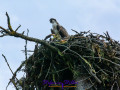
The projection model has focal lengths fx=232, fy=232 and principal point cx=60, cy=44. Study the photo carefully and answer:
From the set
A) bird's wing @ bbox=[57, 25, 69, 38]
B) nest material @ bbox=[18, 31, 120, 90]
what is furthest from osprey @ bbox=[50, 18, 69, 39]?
nest material @ bbox=[18, 31, 120, 90]

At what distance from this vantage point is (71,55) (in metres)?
4.50

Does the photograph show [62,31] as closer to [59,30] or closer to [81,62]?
[59,30]

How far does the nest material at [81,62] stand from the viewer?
14.2ft

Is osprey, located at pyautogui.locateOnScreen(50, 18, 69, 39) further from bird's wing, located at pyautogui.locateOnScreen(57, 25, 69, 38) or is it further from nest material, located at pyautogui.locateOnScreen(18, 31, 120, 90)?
nest material, located at pyautogui.locateOnScreen(18, 31, 120, 90)

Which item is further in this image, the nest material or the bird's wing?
the bird's wing

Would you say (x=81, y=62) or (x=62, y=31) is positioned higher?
(x=62, y=31)

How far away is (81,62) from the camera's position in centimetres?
433

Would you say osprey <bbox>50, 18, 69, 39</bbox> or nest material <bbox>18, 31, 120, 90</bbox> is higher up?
osprey <bbox>50, 18, 69, 39</bbox>

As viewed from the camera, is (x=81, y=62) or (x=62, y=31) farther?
(x=62, y=31)

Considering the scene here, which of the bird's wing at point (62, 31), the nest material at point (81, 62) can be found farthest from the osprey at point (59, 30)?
the nest material at point (81, 62)

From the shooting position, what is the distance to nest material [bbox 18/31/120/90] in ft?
14.2

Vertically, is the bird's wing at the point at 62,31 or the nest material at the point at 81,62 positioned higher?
the bird's wing at the point at 62,31

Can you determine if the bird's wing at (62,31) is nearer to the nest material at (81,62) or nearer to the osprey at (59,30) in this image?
the osprey at (59,30)

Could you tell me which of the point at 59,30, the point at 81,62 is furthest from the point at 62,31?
the point at 81,62
